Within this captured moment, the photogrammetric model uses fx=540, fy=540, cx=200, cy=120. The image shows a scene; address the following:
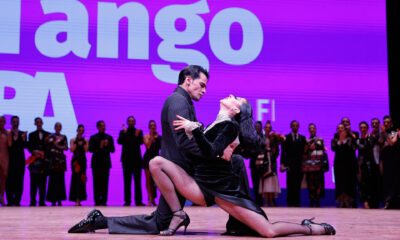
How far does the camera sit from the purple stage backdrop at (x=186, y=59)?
8.79m

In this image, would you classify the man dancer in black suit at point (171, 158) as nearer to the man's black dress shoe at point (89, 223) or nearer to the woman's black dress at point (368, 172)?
the man's black dress shoe at point (89, 223)

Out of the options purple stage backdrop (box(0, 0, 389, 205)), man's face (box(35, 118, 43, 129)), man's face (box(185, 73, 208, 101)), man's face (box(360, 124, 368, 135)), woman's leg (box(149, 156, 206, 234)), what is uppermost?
purple stage backdrop (box(0, 0, 389, 205))

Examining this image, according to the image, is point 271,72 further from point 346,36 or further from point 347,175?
point 347,175

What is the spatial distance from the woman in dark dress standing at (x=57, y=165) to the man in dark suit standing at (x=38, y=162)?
91 mm

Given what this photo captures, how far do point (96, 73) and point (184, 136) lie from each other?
6.33 meters

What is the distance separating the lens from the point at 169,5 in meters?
9.17

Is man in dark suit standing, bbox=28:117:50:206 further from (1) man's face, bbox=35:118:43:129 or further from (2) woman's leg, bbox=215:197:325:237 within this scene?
(2) woman's leg, bbox=215:197:325:237

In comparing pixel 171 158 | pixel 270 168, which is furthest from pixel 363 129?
pixel 171 158

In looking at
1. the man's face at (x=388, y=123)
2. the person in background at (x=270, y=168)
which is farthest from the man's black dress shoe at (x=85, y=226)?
the man's face at (x=388, y=123)

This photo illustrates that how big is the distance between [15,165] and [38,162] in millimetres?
365

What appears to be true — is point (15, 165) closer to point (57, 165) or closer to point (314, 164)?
point (57, 165)

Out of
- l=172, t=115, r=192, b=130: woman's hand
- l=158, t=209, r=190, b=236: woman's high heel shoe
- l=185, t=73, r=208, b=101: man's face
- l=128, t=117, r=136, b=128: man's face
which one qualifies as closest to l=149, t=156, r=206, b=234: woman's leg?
l=158, t=209, r=190, b=236: woman's high heel shoe

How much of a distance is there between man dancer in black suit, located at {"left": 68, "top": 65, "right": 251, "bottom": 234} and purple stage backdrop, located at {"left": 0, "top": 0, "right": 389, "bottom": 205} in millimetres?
5730

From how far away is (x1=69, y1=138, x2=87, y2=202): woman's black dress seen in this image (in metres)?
8.58
